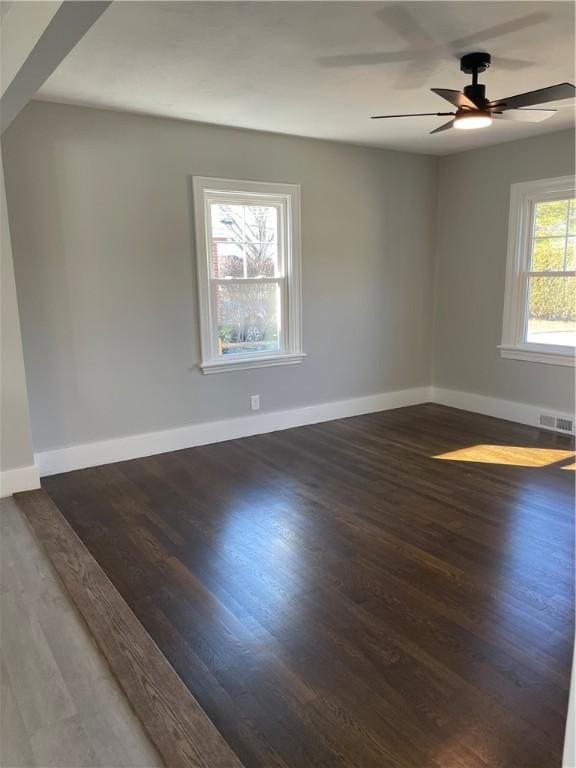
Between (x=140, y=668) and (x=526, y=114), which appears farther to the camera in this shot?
(x=526, y=114)

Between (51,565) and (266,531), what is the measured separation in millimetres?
1130

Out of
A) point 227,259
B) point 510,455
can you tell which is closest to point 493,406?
point 510,455

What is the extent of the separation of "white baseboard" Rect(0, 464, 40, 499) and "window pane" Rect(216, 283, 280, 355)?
1.78m

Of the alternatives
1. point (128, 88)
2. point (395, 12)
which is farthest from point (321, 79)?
point (128, 88)

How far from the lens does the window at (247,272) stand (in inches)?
177

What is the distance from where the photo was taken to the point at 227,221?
4609mm

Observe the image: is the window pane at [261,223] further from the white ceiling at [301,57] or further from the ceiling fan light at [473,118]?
the ceiling fan light at [473,118]

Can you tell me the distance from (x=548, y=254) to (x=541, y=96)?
2434mm

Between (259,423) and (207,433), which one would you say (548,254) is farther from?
(207,433)

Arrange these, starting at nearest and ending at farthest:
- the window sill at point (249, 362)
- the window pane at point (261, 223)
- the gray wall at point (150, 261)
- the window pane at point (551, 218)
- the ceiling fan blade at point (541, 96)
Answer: the ceiling fan blade at point (541, 96) < the gray wall at point (150, 261) < the window sill at point (249, 362) < the window pane at point (261, 223) < the window pane at point (551, 218)

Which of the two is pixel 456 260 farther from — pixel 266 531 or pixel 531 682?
pixel 531 682

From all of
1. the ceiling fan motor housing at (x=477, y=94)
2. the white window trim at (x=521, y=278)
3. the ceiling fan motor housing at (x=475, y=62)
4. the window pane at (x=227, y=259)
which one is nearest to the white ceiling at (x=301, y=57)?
the ceiling fan motor housing at (x=475, y=62)

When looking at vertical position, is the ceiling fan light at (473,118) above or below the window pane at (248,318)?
above

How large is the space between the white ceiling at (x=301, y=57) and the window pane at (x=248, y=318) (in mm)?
1338
